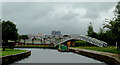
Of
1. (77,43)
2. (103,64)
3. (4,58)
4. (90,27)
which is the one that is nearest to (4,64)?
(4,58)

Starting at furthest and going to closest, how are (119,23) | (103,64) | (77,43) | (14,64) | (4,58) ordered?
(77,43)
(119,23)
(103,64)
(14,64)
(4,58)

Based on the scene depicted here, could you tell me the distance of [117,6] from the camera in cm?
2322

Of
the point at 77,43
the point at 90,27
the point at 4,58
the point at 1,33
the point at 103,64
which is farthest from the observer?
the point at 90,27

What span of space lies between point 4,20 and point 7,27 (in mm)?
1547

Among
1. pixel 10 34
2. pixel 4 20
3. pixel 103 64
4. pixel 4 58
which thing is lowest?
pixel 103 64

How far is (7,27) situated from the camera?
2559cm

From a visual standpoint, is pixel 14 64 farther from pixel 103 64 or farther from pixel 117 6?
pixel 117 6

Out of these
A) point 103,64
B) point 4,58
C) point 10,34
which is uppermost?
point 10,34

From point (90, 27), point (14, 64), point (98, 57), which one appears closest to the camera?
point (14, 64)

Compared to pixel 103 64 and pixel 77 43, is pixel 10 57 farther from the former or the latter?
pixel 77 43

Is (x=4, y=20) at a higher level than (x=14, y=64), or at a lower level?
higher

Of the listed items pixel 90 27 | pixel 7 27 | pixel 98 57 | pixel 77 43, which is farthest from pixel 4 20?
pixel 90 27

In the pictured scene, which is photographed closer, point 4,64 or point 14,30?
point 4,64

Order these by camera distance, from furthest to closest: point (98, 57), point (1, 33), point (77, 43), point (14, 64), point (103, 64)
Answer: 1. point (77, 43)
2. point (1, 33)
3. point (98, 57)
4. point (103, 64)
5. point (14, 64)
